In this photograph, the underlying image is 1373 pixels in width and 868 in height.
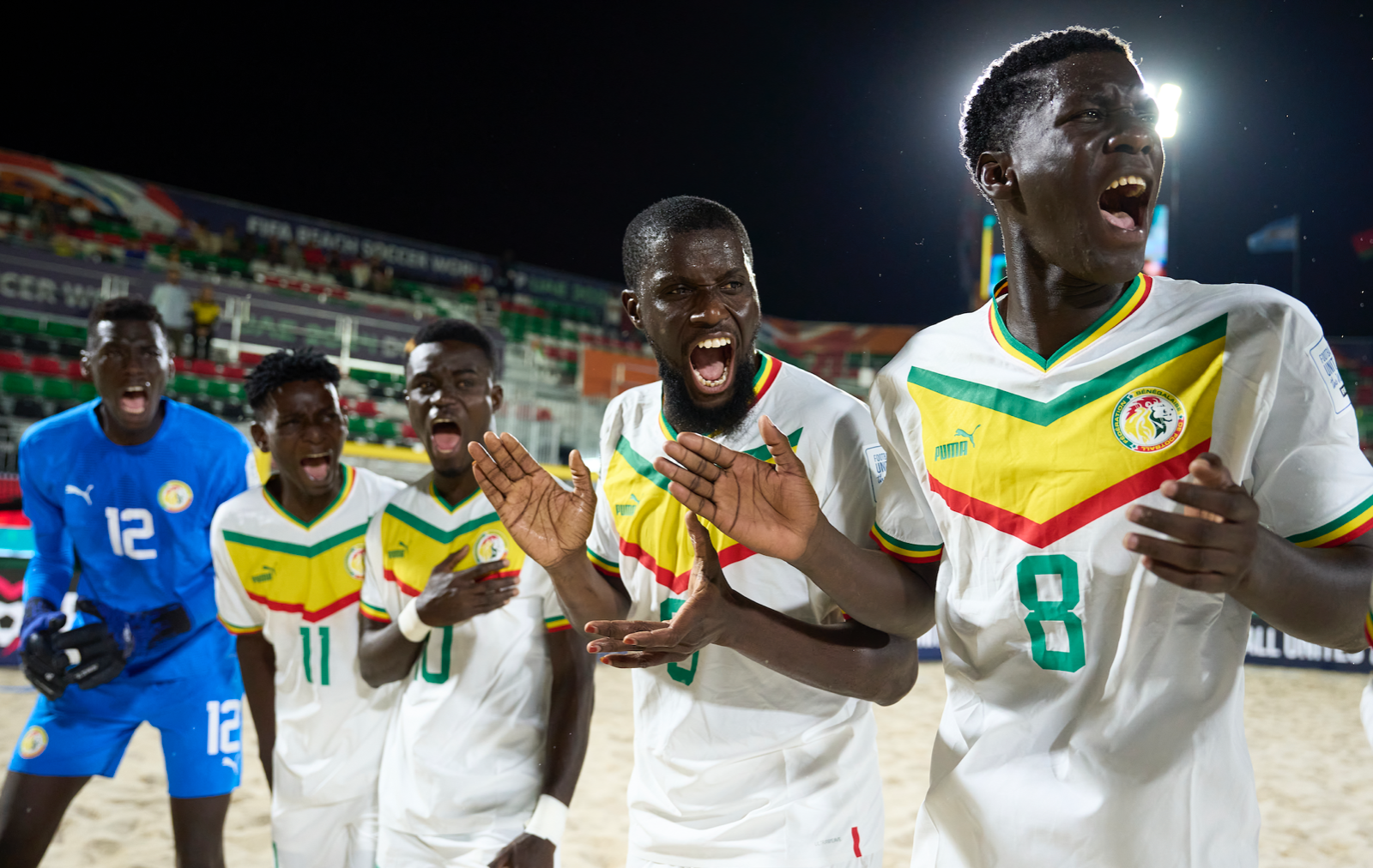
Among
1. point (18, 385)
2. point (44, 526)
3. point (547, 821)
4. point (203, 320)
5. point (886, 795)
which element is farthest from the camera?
point (203, 320)

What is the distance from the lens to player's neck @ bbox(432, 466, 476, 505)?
3.27 meters

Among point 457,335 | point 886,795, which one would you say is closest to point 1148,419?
point 457,335

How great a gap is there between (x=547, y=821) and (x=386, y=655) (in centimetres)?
76

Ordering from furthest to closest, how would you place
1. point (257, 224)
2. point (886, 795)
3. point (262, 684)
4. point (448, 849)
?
point (257, 224) < point (886, 795) < point (262, 684) < point (448, 849)

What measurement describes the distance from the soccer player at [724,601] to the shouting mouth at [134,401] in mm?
2848

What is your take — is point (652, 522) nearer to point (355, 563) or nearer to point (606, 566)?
point (606, 566)

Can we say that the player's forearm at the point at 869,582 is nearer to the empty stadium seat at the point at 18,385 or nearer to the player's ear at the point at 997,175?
the player's ear at the point at 997,175

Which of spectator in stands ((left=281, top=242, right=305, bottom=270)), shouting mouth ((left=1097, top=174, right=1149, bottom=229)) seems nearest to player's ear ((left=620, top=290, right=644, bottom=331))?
shouting mouth ((left=1097, top=174, right=1149, bottom=229))

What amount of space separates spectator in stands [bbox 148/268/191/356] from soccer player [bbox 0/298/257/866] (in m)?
11.7

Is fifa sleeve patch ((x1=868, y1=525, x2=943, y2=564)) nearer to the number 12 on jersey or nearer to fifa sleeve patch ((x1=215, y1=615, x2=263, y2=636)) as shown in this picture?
the number 12 on jersey

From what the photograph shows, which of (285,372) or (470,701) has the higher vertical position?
(285,372)

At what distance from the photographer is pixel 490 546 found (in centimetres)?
315

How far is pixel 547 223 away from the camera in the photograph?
86.1 ft

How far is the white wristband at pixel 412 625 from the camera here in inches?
114
